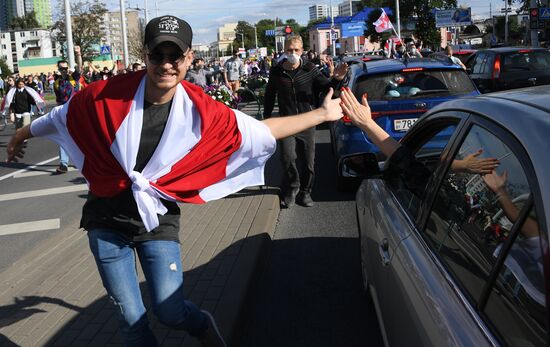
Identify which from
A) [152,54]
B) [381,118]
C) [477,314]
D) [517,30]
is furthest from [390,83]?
[517,30]

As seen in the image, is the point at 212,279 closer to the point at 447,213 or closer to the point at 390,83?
the point at 447,213

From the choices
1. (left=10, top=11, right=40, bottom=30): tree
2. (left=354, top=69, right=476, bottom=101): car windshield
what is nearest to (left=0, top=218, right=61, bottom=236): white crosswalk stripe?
(left=354, top=69, right=476, bottom=101): car windshield

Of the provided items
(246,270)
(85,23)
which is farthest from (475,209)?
(85,23)

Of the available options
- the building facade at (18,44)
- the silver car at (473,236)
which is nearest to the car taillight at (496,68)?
the silver car at (473,236)

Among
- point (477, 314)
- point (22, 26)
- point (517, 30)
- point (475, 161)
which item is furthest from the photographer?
point (22, 26)

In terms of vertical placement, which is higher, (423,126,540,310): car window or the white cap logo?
the white cap logo

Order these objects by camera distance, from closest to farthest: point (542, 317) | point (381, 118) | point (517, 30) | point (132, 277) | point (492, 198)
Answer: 1. point (542, 317)
2. point (492, 198)
3. point (132, 277)
4. point (381, 118)
5. point (517, 30)

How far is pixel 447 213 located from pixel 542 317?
0.92m

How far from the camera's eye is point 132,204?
2.85 m

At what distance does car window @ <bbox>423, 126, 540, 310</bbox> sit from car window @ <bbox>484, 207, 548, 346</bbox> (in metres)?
0.09

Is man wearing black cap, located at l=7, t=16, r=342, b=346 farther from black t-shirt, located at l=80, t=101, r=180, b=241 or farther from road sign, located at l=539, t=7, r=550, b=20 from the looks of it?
road sign, located at l=539, t=7, r=550, b=20

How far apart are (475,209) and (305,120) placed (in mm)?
1102

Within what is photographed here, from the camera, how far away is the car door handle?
112 inches

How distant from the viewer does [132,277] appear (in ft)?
9.62
